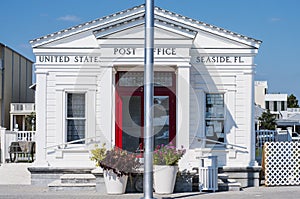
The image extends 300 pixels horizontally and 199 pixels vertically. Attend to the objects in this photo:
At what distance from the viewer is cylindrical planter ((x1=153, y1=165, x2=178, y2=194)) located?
14516mm

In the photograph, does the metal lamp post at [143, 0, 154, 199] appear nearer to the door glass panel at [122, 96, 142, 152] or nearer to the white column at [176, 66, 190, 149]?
the white column at [176, 66, 190, 149]

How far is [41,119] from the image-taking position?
1712 cm

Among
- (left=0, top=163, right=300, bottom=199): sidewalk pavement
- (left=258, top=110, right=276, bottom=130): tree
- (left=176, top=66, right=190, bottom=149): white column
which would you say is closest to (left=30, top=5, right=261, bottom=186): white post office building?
(left=176, top=66, right=190, bottom=149): white column

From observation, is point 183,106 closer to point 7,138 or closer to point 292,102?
point 7,138

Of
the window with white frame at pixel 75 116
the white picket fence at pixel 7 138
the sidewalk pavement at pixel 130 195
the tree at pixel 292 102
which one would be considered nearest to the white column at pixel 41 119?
the window with white frame at pixel 75 116

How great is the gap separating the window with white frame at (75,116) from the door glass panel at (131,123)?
4.02 feet

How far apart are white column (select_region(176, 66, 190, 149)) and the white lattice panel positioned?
2439 mm

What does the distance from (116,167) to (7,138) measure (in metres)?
11.3

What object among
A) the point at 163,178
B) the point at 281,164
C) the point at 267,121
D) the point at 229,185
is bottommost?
the point at 229,185

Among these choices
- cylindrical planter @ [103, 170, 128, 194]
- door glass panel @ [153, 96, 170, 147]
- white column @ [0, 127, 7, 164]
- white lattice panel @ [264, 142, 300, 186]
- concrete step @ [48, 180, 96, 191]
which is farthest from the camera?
white column @ [0, 127, 7, 164]

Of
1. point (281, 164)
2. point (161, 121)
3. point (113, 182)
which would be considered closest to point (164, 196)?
point (113, 182)

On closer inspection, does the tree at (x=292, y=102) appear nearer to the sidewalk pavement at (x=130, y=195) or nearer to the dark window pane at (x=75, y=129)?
the sidewalk pavement at (x=130, y=195)

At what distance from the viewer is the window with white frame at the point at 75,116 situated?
17312 millimetres

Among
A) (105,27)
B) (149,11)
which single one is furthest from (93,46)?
(149,11)
